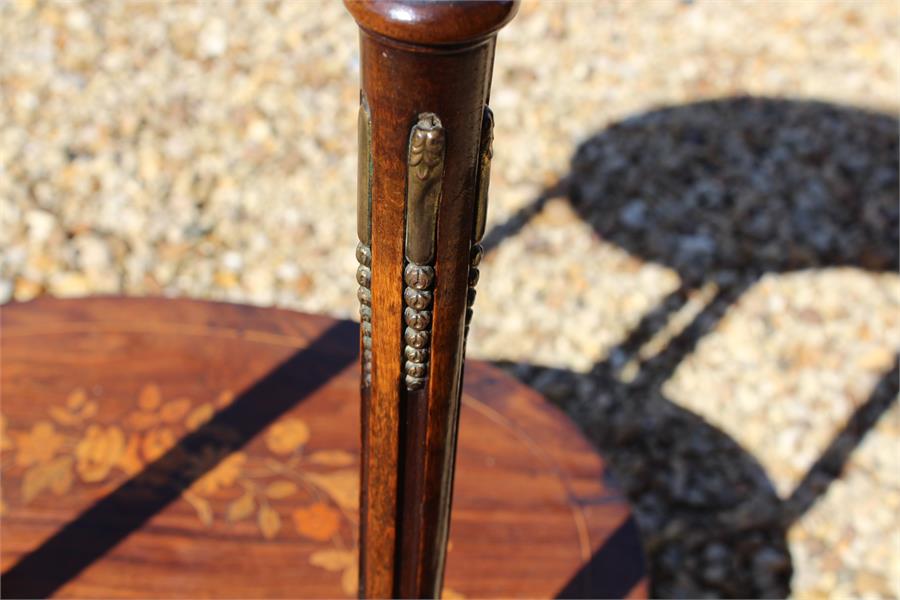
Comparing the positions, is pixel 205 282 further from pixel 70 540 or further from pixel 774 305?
pixel 774 305

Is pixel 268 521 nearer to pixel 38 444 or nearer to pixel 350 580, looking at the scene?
pixel 350 580

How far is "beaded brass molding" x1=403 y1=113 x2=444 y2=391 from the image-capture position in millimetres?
635

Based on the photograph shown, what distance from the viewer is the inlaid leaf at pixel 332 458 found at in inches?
51.4

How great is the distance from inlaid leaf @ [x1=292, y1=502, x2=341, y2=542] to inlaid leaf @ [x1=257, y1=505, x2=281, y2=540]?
0.9 inches

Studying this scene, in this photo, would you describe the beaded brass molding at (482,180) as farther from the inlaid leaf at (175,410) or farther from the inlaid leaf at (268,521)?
the inlaid leaf at (175,410)

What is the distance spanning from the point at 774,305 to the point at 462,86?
171 cm

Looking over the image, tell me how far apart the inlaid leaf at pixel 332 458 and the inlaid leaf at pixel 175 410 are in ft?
0.62

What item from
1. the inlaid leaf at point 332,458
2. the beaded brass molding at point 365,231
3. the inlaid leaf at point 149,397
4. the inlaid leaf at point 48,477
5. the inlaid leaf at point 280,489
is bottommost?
the inlaid leaf at point 280,489

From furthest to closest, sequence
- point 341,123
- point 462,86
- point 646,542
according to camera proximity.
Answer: point 341,123
point 646,542
point 462,86

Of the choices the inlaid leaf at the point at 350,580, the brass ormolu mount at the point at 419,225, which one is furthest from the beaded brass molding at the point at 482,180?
the inlaid leaf at the point at 350,580

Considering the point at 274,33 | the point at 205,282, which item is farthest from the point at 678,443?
the point at 274,33

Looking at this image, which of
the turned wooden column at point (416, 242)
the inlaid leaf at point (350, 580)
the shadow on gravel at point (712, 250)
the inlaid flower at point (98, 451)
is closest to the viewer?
the turned wooden column at point (416, 242)

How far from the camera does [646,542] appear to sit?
1.74 m

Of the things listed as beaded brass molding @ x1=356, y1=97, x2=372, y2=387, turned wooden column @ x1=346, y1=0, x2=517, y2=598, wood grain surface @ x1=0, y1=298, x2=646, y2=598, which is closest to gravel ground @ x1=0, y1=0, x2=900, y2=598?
wood grain surface @ x1=0, y1=298, x2=646, y2=598
